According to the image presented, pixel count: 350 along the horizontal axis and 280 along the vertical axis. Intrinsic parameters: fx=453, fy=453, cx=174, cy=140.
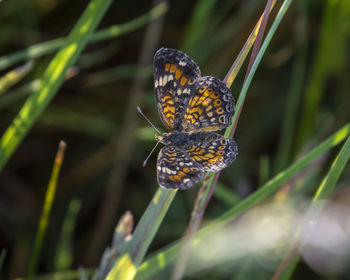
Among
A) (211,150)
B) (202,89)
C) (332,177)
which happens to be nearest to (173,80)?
(202,89)

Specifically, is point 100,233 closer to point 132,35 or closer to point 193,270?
point 193,270

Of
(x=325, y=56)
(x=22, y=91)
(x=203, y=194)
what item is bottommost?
(x=203, y=194)

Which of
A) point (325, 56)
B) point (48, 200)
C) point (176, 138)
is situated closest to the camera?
point (48, 200)

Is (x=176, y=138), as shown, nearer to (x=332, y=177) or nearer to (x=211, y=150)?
(x=211, y=150)

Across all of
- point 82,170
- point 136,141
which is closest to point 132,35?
point 136,141

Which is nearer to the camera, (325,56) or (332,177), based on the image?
(332,177)

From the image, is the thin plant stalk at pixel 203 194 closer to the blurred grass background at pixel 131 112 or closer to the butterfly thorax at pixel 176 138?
the butterfly thorax at pixel 176 138
